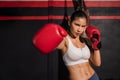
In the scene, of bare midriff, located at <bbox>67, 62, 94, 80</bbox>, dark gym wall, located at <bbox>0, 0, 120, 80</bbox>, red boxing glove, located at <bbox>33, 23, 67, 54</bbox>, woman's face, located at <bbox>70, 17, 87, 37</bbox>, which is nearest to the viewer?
red boxing glove, located at <bbox>33, 23, 67, 54</bbox>

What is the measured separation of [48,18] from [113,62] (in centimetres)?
76

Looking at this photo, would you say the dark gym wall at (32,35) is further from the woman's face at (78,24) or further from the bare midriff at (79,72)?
the woman's face at (78,24)

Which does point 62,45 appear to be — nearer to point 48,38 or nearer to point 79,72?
point 48,38

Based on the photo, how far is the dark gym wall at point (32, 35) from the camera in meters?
2.54

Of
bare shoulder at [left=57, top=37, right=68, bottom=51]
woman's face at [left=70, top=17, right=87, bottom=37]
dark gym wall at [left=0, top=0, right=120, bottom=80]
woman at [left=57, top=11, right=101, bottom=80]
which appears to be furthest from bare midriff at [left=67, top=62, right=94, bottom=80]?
dark gym wall at [left=0, top=0, right=120, bottom=80]

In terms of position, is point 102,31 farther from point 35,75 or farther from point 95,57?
point 35,75

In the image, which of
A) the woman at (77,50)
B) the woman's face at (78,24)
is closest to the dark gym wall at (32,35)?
the woman at (77,50)

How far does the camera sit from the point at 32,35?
257cm

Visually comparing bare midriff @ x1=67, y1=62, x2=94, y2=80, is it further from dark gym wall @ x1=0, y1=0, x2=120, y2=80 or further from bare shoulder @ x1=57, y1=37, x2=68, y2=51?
dark gym wall @ x1=0, y1=0, x2=120, y2=80

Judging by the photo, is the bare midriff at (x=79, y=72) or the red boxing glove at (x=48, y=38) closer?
the red boxing glove at (x=48, y=38)

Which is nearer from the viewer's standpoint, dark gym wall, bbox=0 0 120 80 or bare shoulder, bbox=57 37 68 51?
bare shoulder, bbox=57 37 68 51

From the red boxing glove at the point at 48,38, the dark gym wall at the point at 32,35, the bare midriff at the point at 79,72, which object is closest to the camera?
the red boxing glove at the point at 48,38

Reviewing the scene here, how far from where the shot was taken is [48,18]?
2.55 meters

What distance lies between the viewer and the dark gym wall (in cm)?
254
